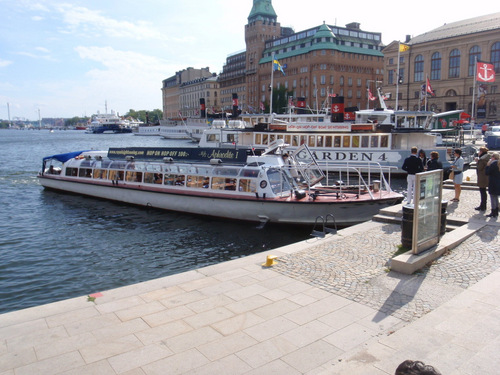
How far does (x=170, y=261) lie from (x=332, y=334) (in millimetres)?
9015

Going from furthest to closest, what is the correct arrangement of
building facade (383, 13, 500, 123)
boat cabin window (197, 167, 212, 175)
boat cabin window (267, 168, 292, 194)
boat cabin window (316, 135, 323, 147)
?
building facade (383, 13, 500, 123) → boat cabin window (316, 135, 323, 147) → boat cabin window (197, 167, 212, 175) → boat cabin window (267, 168, 292, 194)

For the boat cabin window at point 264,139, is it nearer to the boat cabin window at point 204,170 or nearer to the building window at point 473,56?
the boat cabin window at point 204,170

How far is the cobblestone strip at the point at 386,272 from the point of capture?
783cm

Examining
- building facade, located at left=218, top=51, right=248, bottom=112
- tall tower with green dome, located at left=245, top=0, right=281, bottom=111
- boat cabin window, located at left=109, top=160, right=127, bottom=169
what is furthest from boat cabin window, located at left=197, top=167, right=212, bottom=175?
building facade, located at left=218, top=51, right=248, bottom=112

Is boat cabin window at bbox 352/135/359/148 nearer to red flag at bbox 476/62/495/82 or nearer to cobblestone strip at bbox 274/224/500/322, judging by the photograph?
red flag at bbox 476/62/495/82

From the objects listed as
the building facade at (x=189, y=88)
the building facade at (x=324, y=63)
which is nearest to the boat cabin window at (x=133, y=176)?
the building facade at (x=324, y=63)

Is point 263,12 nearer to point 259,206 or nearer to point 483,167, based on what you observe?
point 259,206

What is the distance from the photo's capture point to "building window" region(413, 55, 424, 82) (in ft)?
307

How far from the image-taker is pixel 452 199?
1608cm

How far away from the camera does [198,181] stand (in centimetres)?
2073

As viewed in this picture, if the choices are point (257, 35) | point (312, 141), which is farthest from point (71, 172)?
point (257, 35)

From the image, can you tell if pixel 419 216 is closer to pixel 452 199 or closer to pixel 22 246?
pixel 452 199

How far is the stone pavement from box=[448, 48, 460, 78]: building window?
3605 inches

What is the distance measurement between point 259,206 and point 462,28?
91.3m
